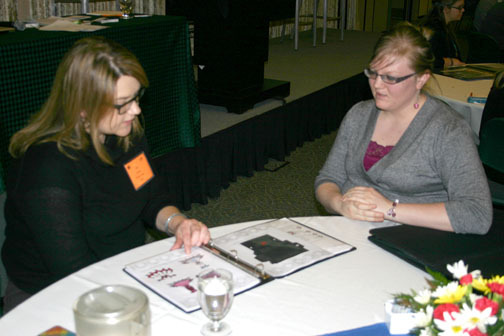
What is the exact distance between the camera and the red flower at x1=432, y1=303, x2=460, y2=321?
76 centimetres

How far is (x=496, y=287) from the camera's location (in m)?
0.81

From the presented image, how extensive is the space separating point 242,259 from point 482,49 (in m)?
3.86

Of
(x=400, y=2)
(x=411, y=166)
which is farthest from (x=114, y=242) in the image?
(x=400, y=2)

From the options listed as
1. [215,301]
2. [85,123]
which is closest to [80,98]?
[85,123]

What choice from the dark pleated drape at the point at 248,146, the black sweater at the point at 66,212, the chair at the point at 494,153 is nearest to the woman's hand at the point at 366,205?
the black sweater at the point at 66,212

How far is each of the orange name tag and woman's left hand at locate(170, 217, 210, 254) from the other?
0.22 metres

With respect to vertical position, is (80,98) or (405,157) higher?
(80,98)

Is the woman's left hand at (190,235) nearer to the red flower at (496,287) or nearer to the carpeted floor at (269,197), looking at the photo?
the red flower at (496,287)

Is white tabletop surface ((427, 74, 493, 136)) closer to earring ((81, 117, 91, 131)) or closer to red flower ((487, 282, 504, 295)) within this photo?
earring ((81, 117, 91, 131))

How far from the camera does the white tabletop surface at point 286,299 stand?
110 centimetres

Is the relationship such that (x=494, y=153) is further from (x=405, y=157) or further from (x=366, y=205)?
(x=366, y=205)

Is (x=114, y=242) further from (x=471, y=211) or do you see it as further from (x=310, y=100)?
(x=310, y=100)

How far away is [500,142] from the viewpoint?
7.84ft

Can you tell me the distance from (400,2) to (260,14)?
6220 millimetres
